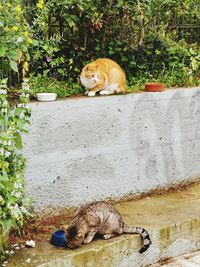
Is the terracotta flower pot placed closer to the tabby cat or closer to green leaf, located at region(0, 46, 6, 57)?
the tabby cat

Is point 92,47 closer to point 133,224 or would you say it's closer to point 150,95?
point 150,95

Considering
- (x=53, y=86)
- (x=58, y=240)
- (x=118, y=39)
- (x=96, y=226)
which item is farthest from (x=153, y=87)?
(x=58, y=240)

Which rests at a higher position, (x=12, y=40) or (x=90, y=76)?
(x=12, y=40)

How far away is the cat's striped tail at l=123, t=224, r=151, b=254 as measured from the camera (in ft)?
16.6

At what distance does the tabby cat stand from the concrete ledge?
0.06m

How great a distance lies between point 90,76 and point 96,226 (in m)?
1.61

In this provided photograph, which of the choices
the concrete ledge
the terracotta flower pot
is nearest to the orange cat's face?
the terracotta flower pot

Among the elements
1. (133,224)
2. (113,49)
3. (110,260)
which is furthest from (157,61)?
(110,260)

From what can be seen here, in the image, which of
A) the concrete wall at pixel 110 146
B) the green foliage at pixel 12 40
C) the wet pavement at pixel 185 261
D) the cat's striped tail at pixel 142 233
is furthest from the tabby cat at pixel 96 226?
the green foliage at pixel 12 40

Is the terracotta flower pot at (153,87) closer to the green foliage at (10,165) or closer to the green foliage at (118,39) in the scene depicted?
the green foliage at (118,39)

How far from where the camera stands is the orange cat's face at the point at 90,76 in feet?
19.1

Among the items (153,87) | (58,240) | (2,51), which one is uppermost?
(2,51)

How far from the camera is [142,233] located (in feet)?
16.6

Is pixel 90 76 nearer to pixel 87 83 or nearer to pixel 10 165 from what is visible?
pixel 87 83
